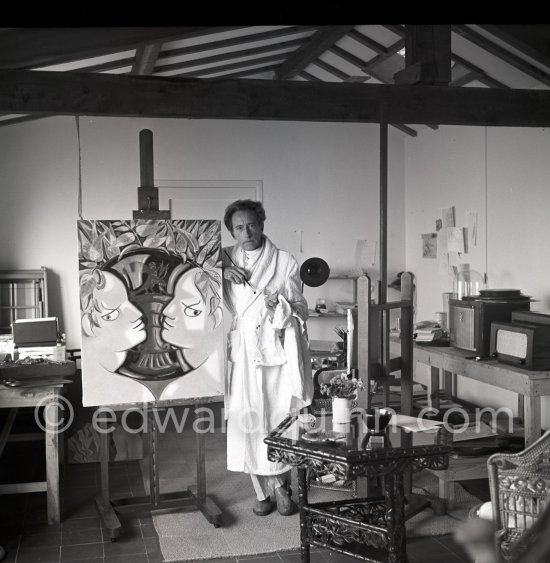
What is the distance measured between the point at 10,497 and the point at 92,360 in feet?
3.78

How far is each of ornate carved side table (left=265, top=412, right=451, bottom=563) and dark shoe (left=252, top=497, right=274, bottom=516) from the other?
0.69 m

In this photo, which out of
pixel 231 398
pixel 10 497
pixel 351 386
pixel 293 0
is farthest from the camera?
pixel 10 497

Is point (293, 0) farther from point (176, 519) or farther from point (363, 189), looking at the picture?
point (363, 189)

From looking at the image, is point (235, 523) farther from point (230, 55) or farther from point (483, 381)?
point (230, 55)

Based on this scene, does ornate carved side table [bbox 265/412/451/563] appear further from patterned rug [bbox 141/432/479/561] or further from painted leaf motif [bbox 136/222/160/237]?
painted leaf motif [bbox 136/222/160/237]

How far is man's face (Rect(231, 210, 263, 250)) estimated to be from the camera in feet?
11.8

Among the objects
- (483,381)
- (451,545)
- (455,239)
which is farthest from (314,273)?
A: (451,545)

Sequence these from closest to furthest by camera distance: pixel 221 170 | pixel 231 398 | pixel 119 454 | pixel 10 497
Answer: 1. pixel 231 398
2. pixel 10 497
3. pixel 119 454
4. pixel 221 170

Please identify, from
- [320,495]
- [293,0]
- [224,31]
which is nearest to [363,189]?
[224,31]

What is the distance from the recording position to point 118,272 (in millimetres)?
3426

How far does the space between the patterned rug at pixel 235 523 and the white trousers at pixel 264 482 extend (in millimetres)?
111

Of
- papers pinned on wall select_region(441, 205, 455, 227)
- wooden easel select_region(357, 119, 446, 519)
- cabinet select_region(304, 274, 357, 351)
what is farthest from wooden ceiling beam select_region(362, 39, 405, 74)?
cabinet select_region(304, 274, 357, 351)

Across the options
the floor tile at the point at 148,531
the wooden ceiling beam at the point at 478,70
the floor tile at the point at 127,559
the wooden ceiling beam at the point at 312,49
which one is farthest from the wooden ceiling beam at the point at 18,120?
the floor tile at the point at 127,559

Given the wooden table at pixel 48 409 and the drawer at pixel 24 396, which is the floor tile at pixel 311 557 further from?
the drawer at pixel 24 396
